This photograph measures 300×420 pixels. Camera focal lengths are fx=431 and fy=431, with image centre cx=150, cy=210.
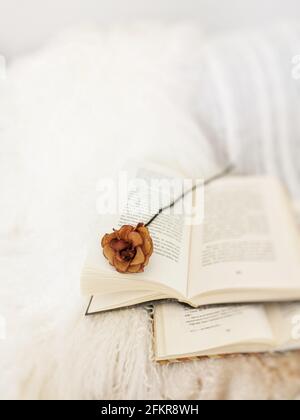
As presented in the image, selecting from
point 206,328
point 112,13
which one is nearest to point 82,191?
point 206,328

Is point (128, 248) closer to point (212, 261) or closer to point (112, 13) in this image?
point (212, 261)

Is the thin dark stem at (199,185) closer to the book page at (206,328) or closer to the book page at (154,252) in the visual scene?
the book page at (154,252)

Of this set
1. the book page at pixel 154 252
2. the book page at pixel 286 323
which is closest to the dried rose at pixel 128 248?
the book page at pixel 154 252

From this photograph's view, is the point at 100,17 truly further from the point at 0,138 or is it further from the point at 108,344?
the point at 108,344

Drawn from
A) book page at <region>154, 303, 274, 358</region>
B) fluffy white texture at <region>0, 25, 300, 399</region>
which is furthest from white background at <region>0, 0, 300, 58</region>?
book page at <region>154, 303, 274, 358</region>

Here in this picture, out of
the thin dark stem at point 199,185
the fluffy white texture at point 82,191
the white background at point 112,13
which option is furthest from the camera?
the white background at point 112,13

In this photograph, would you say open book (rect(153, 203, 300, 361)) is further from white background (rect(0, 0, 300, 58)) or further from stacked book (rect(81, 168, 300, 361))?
white background (rect(0, 0, 300, 58))

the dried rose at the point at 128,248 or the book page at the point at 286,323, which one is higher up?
the dried rose at the point at 128,248

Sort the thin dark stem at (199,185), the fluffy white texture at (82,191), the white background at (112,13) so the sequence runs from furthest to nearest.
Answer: the white background at (112,13), the thin dark stem at (199,185), the fluffy white texture at (82,191)
